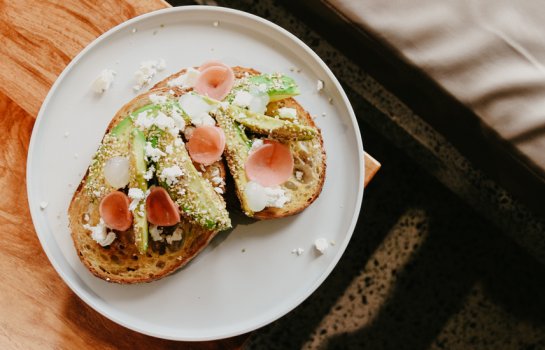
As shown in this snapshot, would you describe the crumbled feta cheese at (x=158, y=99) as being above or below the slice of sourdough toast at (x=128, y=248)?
above

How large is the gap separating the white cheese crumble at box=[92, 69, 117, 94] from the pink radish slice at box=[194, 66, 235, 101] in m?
0.20

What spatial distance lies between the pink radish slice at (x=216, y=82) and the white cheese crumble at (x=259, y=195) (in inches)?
7.5

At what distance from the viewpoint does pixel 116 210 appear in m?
1.05

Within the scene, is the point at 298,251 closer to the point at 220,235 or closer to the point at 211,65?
the point at 220,235

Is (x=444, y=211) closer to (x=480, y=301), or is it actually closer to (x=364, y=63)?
(x=480, y=301)

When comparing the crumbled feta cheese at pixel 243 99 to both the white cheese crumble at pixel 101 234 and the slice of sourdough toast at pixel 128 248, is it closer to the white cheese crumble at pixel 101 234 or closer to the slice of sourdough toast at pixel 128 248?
the slice of sourdough toast at pixel 128 248

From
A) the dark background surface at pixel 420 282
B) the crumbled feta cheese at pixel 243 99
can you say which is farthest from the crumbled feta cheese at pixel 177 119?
the dark background surface at pixel 420 282

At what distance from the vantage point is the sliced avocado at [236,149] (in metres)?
1.06

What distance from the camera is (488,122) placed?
117cm

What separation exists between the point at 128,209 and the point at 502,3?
88 cm

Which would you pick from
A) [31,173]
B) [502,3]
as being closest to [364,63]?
[502,3]

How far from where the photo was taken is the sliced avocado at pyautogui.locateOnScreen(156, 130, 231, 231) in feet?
3.37

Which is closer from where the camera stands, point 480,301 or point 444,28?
point 444,28

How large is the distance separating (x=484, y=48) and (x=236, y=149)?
0.57 m
